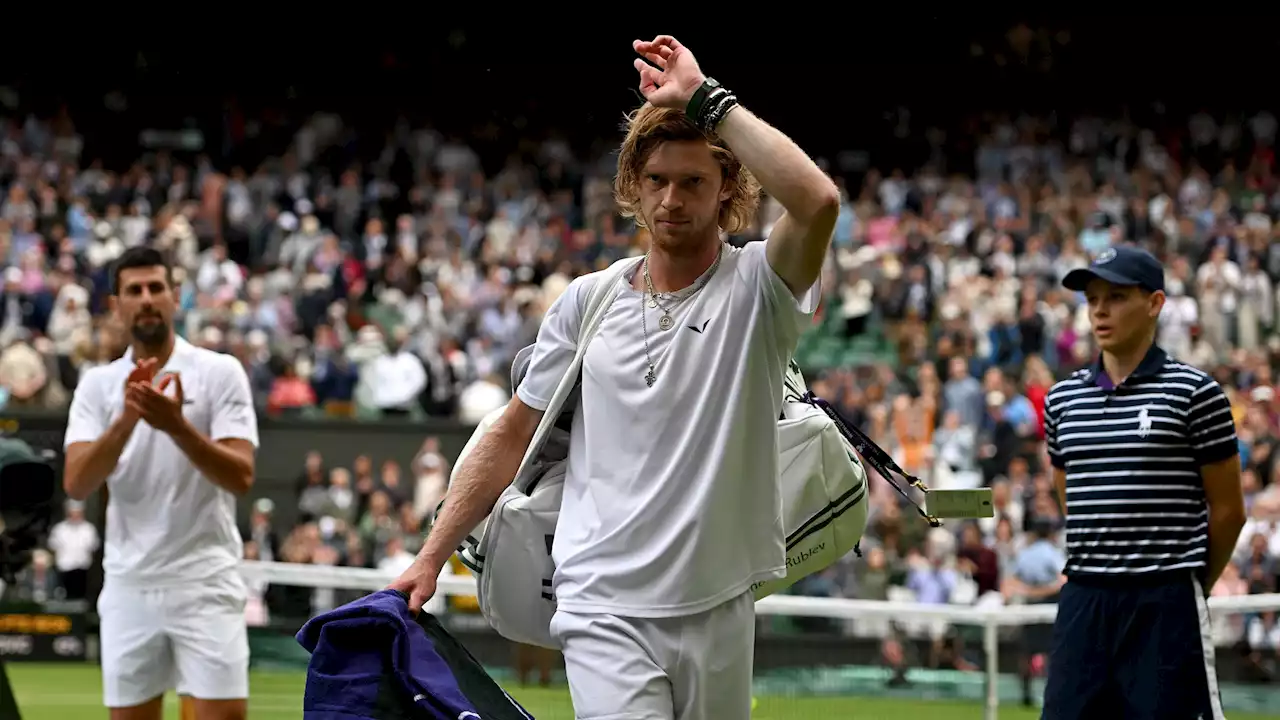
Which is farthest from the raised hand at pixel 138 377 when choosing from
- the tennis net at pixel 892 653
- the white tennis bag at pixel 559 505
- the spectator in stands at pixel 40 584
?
the spectator in stands at pixel 40 584

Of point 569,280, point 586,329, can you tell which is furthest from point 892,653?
point 569,280

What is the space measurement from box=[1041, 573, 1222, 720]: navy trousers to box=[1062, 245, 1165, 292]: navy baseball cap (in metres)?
0.95

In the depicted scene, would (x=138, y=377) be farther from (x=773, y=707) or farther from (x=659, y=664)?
(x=773, y=707)

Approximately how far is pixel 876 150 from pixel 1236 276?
959 cm

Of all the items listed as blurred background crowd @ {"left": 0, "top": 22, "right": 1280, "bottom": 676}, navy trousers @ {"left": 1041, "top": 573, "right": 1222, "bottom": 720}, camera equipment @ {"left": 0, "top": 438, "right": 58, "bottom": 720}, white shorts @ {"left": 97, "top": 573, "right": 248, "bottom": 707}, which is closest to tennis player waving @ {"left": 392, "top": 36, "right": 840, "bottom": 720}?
navy trousers @ {"left": 1041, "top": 573, "right": 1222, "bottom": 720}

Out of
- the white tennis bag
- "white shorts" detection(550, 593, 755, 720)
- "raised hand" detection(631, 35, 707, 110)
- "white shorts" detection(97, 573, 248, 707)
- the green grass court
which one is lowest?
the green grass court

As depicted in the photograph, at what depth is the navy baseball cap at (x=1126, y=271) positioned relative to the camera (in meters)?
6.02

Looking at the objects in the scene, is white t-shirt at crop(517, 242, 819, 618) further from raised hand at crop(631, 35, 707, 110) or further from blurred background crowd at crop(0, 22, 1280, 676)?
blurred background crowd at crop(0, 22, 1280, 676)

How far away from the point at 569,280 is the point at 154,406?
54.2ft

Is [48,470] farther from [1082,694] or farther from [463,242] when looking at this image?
[463,242]

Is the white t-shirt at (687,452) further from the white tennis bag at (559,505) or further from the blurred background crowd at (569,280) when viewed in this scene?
the blurred background crowd at (569,280)

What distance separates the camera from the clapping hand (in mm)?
6551

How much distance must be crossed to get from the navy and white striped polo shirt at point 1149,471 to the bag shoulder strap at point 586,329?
2221mm

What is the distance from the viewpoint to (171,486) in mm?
7062
